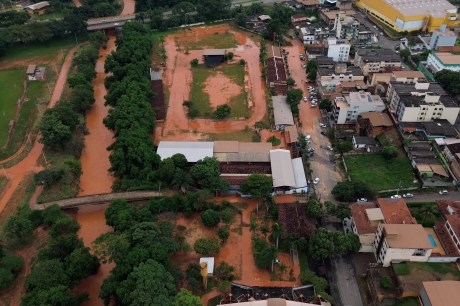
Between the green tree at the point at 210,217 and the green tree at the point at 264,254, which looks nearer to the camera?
the green tree at the point at 264,254

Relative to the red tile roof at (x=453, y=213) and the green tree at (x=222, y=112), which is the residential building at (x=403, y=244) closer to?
the red tile roof at (x=453, y=213)

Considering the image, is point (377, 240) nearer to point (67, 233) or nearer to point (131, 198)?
point (131, 198)

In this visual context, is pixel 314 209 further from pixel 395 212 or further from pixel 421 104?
pixel 421 104

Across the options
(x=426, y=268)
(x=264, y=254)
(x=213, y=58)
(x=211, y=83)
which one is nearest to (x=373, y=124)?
(x=426, y=268)

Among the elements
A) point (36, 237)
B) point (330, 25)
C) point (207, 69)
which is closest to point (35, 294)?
point (36, 237)

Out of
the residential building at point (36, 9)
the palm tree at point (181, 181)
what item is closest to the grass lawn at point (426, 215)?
the palm tree at point (181, 181)

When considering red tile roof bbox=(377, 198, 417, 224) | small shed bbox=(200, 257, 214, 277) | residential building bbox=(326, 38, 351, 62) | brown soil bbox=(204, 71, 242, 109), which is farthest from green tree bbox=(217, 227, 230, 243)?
residential building bbox=(326, 38, 351, 62)
